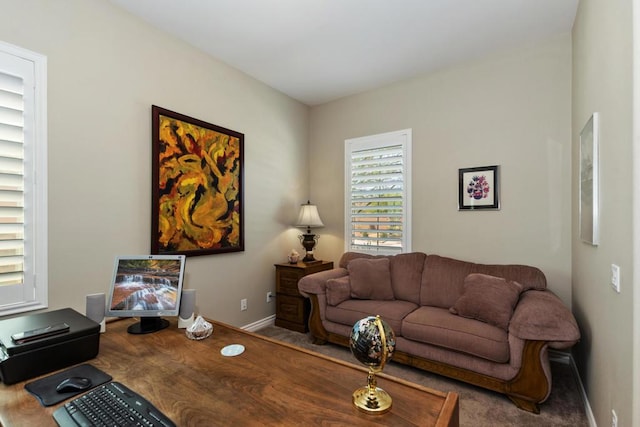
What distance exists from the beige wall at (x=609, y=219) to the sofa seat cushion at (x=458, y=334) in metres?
0.53

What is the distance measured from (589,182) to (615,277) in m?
0.79

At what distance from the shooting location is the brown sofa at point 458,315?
2125mm

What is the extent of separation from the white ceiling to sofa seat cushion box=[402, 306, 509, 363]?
8.08ft

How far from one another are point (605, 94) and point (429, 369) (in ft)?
7.24

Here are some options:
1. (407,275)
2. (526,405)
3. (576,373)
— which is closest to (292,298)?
(407,275)

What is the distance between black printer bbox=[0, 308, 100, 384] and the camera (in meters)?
1.23

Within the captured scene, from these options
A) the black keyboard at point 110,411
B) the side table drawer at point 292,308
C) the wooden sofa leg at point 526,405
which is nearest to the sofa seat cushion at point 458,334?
the wooden sofa leg at point 526,405

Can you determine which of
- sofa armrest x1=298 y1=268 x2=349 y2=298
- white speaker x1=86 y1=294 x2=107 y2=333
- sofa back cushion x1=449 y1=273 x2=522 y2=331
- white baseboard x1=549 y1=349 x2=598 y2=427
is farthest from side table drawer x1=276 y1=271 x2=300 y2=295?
white baseboard x1=549 y1=349 x2=598 y2=427

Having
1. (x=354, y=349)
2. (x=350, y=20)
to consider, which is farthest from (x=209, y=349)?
(x=350, y=20)

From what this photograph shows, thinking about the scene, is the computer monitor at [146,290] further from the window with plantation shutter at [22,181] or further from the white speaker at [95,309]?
the window with plantation shutter at [22,181]

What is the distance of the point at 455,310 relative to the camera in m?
2.68

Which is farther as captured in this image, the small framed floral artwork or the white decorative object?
the small framed floral artwork

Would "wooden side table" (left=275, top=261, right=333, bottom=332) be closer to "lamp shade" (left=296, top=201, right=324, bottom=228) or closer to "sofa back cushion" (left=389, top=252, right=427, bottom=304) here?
"lamp shade" (left=296, top=201, right=324, bottom=228)

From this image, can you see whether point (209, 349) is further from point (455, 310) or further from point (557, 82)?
point (557, 82)
